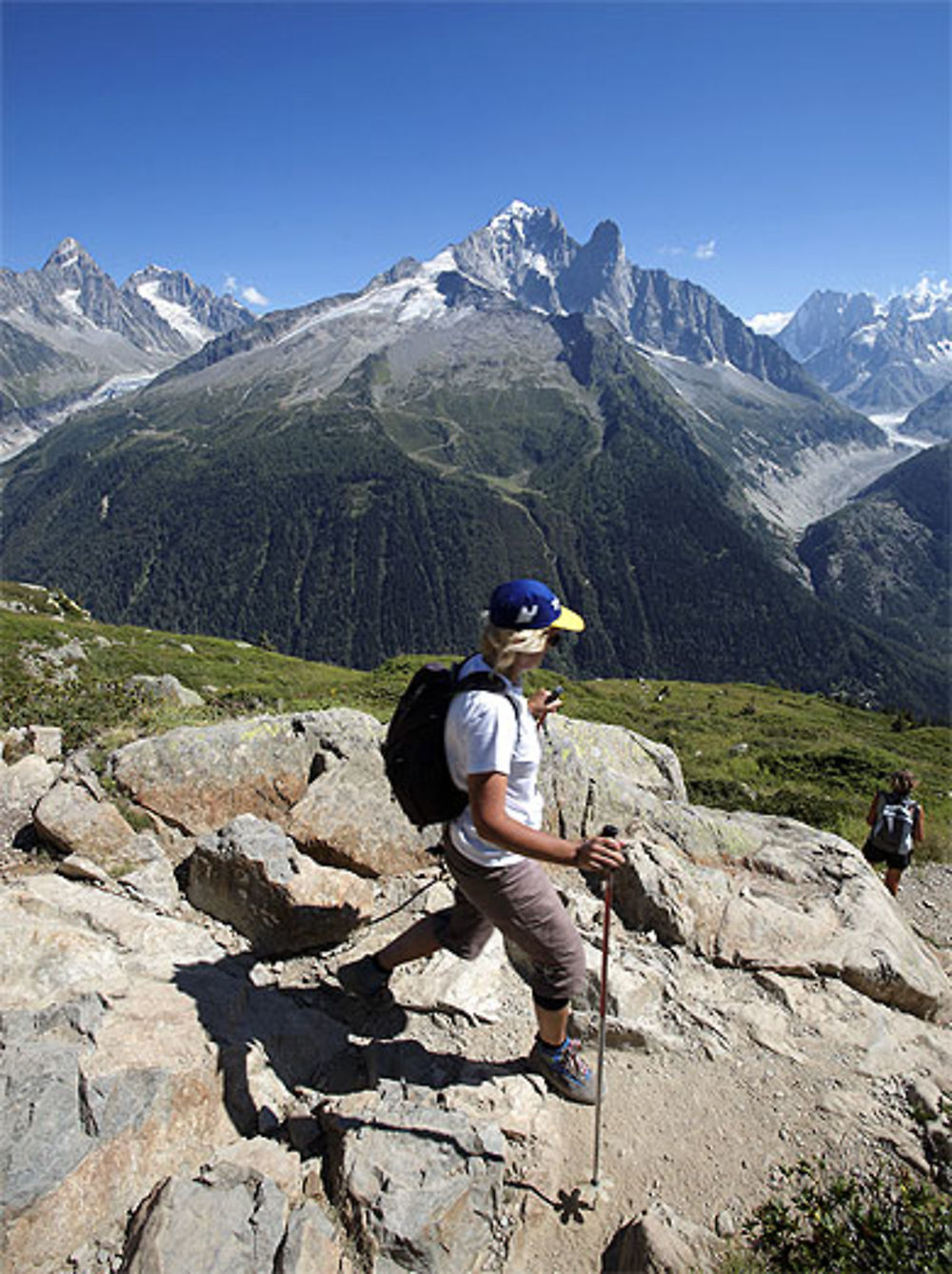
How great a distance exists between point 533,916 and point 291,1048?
9.60 ft

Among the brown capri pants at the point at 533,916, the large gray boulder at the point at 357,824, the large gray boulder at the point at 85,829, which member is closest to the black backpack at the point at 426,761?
the brown capri pants at the point at 533,916

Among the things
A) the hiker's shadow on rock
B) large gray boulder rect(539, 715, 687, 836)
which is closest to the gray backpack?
large gray boulder rect(539, 715, 687, 836)

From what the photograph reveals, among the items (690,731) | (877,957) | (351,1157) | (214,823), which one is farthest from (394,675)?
(351,1157)

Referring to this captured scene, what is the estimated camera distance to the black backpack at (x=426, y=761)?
5367 millimetres

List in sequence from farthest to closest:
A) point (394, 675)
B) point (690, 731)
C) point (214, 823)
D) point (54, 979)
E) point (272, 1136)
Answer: point (690, 731), point (394, 675), point (214, 823), point (54, 979), point (272, 1136)

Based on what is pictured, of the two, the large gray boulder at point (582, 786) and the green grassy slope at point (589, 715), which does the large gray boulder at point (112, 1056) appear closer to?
the large gray boulder at point (582, 786)

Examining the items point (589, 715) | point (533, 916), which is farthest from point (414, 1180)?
point (589, 715)

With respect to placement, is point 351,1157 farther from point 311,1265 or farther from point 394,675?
point 394,675

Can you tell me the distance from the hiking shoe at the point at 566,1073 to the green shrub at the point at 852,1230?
4.81 ft

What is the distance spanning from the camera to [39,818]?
27.3ft

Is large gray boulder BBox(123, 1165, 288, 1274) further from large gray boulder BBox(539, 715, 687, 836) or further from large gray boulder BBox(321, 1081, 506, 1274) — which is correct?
large gray boulder BBox(539, 715, 687, 836)

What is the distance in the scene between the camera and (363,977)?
22.7 ft

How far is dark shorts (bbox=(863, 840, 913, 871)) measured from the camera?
1315 centimetres

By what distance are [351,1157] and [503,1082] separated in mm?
1630
